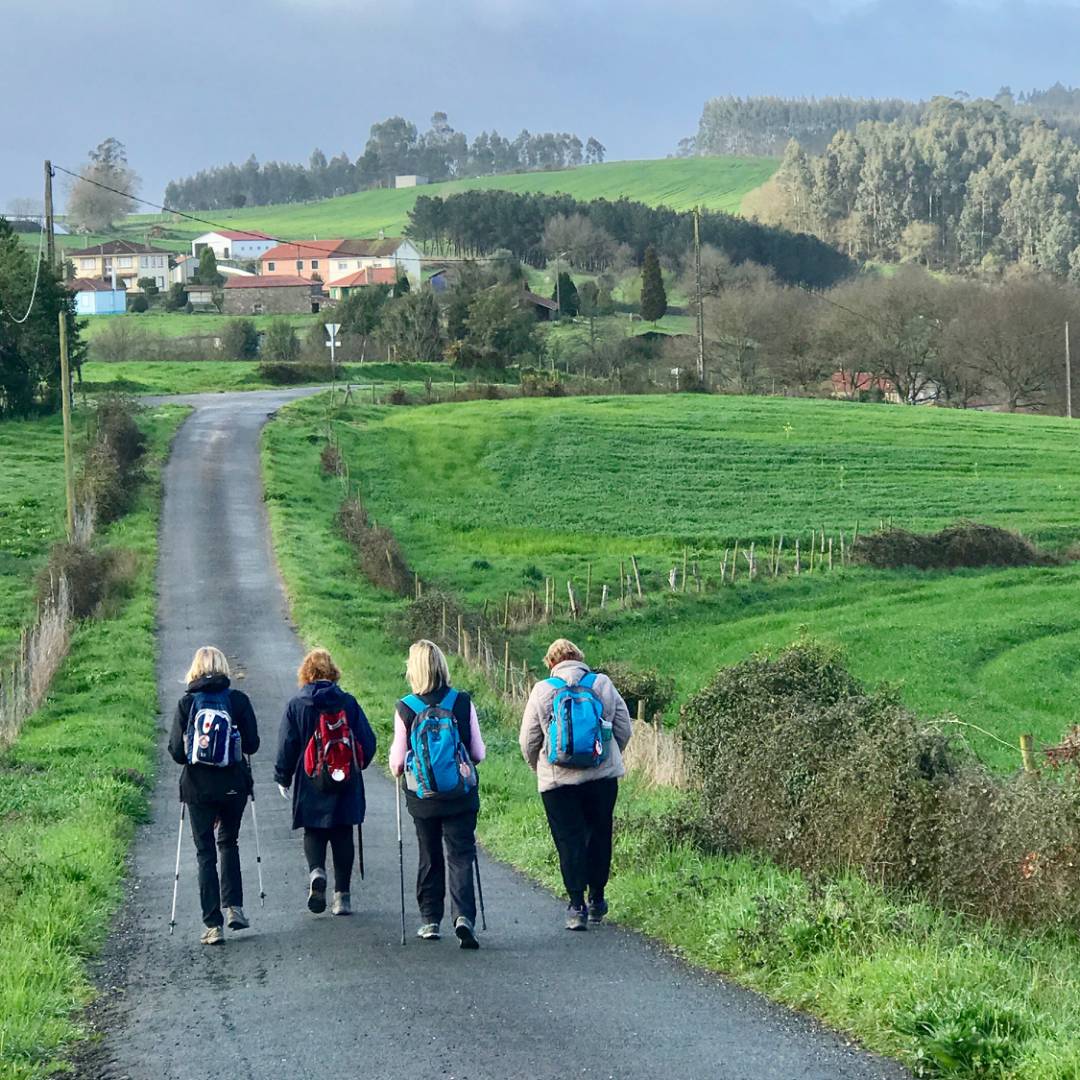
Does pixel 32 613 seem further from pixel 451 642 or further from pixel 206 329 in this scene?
pixel 206 329

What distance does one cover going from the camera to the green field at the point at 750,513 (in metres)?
34.7

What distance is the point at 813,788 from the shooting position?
10.9 meters

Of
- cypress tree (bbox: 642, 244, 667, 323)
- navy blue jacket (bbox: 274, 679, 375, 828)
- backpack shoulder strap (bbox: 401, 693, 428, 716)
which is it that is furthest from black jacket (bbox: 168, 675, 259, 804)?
cypress tree (bbox: 642, 244, 667, 323)

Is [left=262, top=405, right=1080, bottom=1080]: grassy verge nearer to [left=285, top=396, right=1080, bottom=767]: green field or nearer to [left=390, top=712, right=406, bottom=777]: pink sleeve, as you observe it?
[left=390, top=712, right=406, bottom=777]: pink sleeve

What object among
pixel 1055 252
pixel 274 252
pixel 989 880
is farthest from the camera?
pixel 274 252

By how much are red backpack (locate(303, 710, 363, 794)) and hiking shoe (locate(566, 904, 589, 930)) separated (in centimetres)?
176

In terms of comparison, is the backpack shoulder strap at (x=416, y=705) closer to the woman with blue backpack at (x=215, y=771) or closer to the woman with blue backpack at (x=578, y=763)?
the woman with blue backpack at (x=578, y=763)

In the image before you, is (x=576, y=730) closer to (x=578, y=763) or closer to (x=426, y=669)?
(x=578, y=763)

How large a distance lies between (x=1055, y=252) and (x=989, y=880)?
139 metres

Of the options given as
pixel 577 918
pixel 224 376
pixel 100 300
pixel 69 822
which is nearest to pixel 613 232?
pixel 100 300

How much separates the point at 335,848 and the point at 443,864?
93 centimetres

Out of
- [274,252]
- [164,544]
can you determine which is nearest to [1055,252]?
[274,252]

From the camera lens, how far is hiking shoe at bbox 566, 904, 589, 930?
10539 millimetres

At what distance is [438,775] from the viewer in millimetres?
10070
